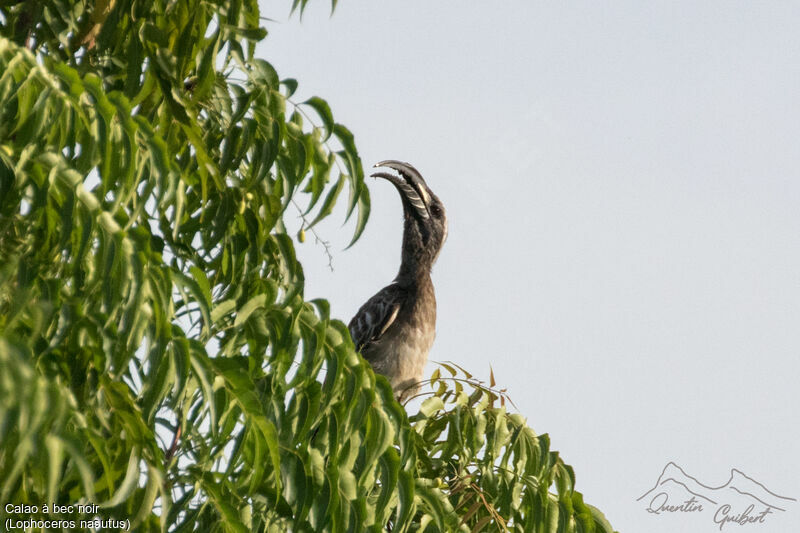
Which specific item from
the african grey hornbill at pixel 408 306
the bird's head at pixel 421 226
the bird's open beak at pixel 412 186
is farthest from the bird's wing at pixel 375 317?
the bird's open beak at pixel 412 186

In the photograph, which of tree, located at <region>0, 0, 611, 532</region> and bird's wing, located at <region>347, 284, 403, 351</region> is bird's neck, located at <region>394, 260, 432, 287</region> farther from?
tree, located at <region>0, 0, 611, 532</region>

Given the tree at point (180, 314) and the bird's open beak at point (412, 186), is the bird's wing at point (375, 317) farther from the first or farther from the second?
the tree at point (180, 314)

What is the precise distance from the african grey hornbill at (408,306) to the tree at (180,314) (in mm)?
2722

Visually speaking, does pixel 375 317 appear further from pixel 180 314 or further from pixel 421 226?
pixel 180 314

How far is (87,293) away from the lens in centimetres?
206

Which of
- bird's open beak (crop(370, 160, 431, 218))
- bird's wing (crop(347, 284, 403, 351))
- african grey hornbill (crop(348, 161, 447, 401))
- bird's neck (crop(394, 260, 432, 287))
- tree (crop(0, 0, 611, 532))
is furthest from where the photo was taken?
bird's neck (crop(394, 260, 432, 287))

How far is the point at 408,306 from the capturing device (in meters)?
6.44

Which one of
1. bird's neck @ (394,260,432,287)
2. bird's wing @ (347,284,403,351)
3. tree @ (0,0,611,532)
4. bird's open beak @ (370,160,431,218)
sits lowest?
tree @ (0,0,611,532)

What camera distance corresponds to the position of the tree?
6.48 feet

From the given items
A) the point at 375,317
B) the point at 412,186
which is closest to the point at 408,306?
the point at 375,317

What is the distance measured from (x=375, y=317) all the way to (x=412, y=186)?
84 centimetres

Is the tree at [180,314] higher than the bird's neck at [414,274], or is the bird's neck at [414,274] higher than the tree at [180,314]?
the bird's neck at [414,274]

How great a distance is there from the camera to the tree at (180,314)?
6.48ft

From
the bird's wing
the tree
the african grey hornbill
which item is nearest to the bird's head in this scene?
the african grey hornbill
